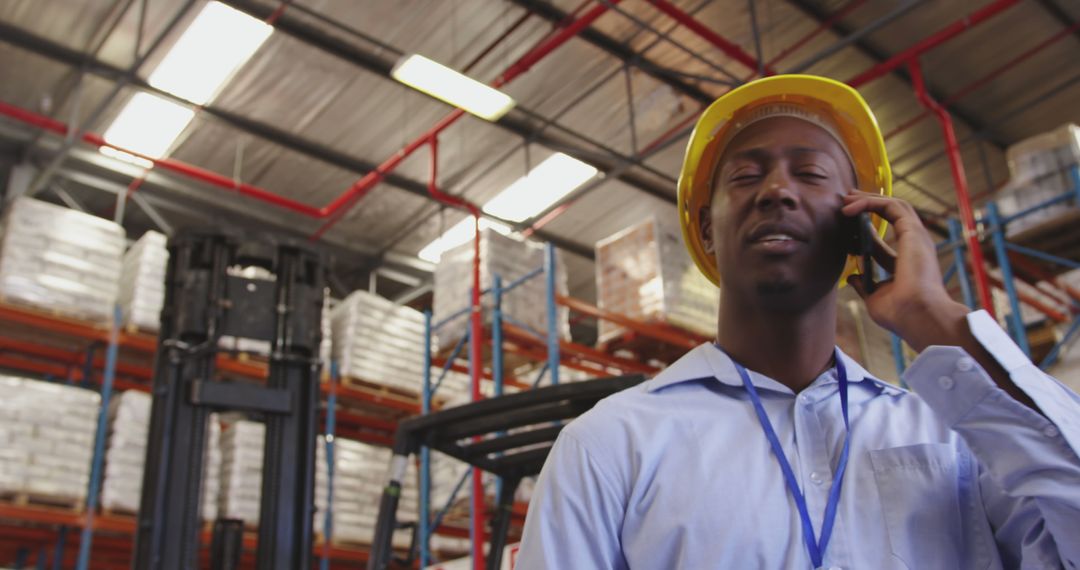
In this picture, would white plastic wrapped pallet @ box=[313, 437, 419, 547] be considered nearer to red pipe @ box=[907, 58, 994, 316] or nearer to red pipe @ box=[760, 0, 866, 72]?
red pipe @ box=[760, 0, 866, 72]

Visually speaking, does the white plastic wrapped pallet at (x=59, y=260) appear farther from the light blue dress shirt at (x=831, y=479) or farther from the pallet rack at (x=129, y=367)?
the light blue dress shirt at (x=831, y=479)

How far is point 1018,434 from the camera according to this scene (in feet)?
4.31

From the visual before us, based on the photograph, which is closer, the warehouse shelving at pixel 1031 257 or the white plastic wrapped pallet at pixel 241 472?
the warehouse shelving at pixel 1031 257

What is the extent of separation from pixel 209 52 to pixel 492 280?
4152mm

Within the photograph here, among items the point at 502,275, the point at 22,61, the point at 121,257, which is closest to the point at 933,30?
the point at 502,275

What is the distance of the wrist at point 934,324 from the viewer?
4.74ft

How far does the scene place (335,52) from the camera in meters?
11.9

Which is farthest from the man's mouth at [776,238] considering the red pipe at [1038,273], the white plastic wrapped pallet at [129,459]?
the white plastic wrapped pallet at [129,459]

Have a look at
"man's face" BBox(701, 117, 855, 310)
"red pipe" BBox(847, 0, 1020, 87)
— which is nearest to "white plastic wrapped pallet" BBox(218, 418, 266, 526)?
"red pipe" BBox(847, 0, 1020, 87)

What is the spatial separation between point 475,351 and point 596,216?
22.0 ft

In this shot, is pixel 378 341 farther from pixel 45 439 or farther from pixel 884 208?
pixel 884 208

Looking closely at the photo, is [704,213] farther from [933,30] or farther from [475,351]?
[933,30]

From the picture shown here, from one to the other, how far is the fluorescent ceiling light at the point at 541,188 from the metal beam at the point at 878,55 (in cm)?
339

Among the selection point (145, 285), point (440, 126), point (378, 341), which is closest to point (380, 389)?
point (378, 341)
